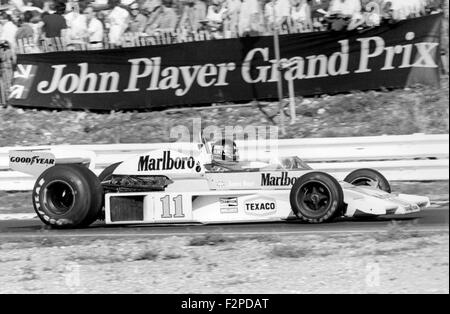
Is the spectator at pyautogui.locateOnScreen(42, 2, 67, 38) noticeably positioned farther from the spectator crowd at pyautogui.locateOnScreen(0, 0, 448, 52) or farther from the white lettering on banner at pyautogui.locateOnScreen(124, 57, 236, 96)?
the white lettering on banner at pyautogui.locateOnScreen(124, 57, 236, 96)

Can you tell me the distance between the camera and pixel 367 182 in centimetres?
1059

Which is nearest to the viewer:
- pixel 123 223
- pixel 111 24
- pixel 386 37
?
pixel 123 223

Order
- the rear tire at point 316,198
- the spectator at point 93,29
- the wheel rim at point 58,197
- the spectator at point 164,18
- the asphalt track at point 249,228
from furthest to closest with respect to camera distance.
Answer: the spectator at point 93,29 → the spectator at point 164,18 → the wheel rim at point 58,197 → the rear tire at point 316,198 → the asphalt track at point 249,228

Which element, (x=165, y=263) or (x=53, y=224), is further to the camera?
(x=53, y=224)

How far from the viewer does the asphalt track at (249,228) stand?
9203 mm

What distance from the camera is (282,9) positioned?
49.3 ft

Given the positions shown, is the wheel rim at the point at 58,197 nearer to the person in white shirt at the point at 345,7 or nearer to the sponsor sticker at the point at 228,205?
the sponsor sticker at the point at 228,205

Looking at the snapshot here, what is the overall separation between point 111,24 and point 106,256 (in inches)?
343

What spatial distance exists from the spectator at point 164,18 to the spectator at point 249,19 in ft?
4.15

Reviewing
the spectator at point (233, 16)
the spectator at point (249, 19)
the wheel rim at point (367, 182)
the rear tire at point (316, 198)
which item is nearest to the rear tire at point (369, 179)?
the wheel rim at point (367, 182)

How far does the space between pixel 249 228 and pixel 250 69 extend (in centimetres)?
598

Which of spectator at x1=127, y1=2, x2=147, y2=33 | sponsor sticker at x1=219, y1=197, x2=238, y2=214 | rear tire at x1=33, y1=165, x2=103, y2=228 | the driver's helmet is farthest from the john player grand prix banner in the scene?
rear tire at x1=33, y1=165, x2=103, y2=228
